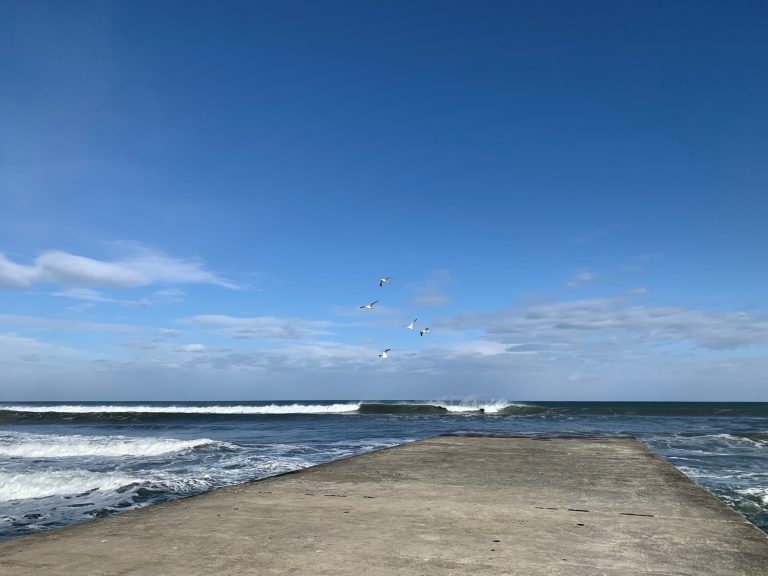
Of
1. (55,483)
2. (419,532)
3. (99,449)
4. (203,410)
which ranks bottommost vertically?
(55,483)

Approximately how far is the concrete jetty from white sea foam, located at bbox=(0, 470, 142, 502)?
5062mm

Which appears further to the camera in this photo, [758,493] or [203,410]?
[203,410]

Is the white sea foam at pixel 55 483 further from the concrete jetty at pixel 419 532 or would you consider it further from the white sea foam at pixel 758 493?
the white sea foam at pixel 758 493

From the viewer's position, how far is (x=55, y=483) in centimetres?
1001

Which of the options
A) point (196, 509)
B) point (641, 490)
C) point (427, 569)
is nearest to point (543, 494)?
point (641, 490)

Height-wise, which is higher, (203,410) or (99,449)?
(203,410)

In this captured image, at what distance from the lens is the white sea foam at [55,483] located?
934cm

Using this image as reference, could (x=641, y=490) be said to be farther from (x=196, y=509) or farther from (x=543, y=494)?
(x=196, y=509)

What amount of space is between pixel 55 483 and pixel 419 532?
29.4ft

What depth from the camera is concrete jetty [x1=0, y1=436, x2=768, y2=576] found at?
310 cm

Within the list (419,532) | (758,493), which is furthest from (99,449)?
(758,493)

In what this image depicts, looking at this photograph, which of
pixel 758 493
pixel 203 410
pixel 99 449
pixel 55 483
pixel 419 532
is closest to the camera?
pixel 419 532

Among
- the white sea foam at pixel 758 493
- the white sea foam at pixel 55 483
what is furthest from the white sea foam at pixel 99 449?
the white sea foam at pixel 758 493

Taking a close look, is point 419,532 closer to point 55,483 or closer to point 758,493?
point 758,493
